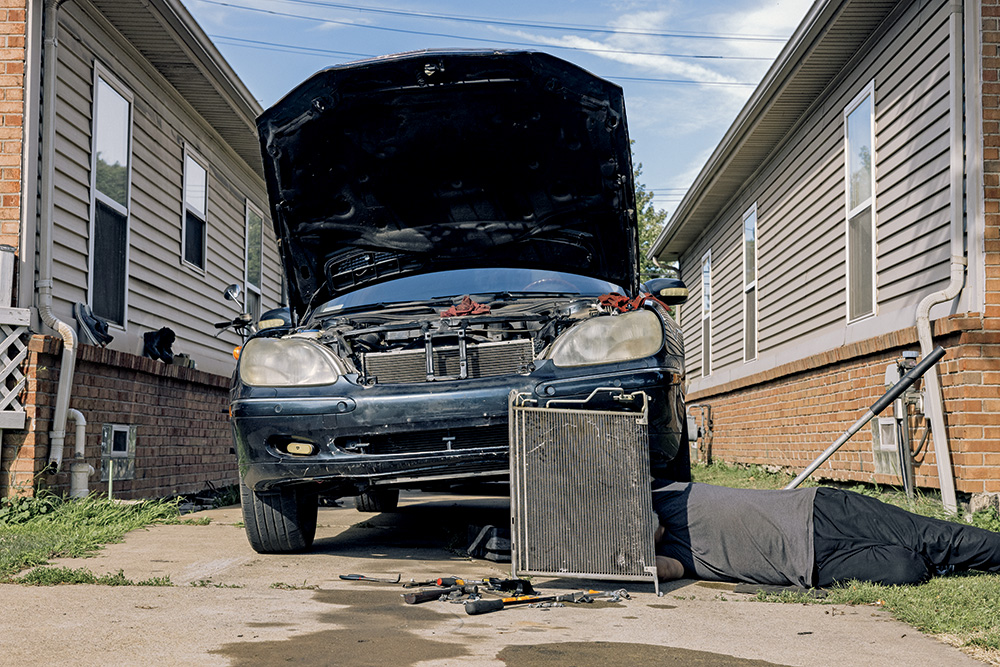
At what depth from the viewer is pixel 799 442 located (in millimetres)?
10195

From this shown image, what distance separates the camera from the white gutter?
6453 mm


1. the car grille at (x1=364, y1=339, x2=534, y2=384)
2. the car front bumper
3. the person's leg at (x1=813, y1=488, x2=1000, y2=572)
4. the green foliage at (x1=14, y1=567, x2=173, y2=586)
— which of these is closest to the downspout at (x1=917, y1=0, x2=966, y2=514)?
the person's leg at (x1=813, y1=488, x2=1000, y2=572)

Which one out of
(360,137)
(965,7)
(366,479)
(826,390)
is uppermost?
(965,7)

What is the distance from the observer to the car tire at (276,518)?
507 centimetres

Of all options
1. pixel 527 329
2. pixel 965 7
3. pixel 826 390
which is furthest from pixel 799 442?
pixel 527 329

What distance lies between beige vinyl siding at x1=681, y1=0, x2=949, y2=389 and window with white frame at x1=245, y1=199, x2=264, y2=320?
6974 mm

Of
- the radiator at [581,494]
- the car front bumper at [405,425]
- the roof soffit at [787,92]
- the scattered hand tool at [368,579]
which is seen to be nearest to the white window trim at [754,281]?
the roof soffit at [787,92]

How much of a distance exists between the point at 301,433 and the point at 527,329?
127 centimetres

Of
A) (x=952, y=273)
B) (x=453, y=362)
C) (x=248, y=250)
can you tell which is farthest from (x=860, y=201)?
(x=248, y=250)

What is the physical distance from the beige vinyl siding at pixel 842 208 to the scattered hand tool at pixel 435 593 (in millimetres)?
4709

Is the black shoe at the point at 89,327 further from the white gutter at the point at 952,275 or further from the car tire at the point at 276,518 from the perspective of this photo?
the white gutter at the point at 952,275

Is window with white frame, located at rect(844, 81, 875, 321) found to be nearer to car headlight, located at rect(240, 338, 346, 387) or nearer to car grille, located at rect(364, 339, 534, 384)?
car grille, located at rect(364, 339, 534, 384)

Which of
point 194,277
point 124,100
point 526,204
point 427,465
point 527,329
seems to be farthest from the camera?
point 194,277

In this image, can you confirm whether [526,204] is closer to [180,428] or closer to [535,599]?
[535,599]
